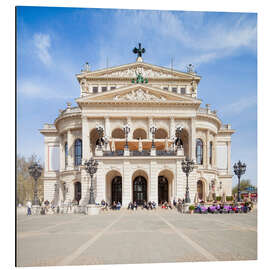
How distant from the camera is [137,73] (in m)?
49.8

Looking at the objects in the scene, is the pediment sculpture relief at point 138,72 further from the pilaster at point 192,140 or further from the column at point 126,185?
the column at point 126,185

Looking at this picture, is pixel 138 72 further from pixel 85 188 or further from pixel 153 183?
pixel 153 183

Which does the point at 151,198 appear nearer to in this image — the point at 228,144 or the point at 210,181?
the point at 210,181

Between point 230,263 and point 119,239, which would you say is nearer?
point 230,263

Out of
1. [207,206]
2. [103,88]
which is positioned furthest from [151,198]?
[103,88]

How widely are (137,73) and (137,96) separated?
6935 millimetres

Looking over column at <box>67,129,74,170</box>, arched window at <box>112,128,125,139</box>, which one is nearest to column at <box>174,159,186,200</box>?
arched window at <box>112,128,125,139</box>

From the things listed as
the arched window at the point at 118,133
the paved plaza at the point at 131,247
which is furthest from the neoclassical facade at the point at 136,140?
the paved plaza at the point at 131,247

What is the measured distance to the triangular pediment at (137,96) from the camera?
43812 millimetres

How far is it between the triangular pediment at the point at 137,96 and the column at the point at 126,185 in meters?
10.6

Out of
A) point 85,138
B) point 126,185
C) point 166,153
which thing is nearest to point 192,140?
point 166,153

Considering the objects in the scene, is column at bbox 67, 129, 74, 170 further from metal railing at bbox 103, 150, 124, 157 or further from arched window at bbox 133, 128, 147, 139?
metal railing at bbox 103, 150, 124, 157
